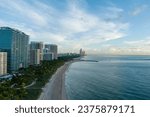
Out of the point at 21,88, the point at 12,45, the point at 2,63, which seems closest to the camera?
the point at 21,88

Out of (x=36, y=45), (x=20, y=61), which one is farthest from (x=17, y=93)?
(x=36, y=45)

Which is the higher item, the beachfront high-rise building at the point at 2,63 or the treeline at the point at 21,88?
the beachfront high-rise building at the point at 2,63

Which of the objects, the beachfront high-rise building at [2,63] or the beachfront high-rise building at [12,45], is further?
the beachfront high-rise building at [12,45]

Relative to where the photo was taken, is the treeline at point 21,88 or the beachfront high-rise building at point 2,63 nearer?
the treeline at point 21,88

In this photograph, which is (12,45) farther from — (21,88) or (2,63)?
(21,88)

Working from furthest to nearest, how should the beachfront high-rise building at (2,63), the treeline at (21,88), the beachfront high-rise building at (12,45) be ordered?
the beachfront high-rise building at (12,45) < the beachfront high-rise building at (2,63) < the treeline at (21,88)

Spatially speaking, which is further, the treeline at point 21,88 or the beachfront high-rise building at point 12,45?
the beachfront high-rise building at point 12,45

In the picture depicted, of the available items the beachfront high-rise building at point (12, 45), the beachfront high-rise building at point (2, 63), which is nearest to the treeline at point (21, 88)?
the beachfront high-rise building at point (2, 63)

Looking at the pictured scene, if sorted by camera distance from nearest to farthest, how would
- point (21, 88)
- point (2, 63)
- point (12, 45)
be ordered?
point (21, 88) < point (2, 63) < point (12, 45)

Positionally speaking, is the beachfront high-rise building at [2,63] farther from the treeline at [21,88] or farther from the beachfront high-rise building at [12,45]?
the treeline at [21,88]

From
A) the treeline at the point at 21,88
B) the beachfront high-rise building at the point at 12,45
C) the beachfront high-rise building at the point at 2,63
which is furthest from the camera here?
the beachfront high-rise building at the point at 12,45

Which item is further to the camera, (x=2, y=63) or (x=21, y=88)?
(x=2, y=63)

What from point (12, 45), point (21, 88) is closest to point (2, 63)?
point (12, 45)
